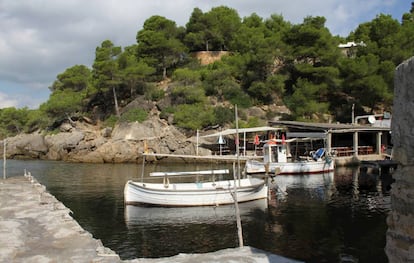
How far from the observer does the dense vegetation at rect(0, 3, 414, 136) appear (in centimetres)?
5625

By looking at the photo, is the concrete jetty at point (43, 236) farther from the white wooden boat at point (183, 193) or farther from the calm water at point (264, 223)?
the white wooden boat at point (183, 193)

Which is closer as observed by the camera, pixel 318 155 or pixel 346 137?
pixel 318 155

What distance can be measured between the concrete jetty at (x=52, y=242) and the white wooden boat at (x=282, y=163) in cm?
2272

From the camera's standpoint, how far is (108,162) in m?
53.8

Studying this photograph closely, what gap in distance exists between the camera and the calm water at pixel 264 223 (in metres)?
15.7

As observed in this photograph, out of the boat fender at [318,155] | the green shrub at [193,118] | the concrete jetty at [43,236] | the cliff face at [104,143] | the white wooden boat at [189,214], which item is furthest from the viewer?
the green shrub at [193,118]

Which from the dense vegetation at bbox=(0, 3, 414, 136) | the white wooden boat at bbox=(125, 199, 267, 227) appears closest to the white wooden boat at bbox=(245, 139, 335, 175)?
the white wooden boat at bbox=(125, 199, 267, 227)

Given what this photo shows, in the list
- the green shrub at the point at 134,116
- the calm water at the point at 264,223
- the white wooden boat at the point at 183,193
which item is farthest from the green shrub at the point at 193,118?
the white wooden boat at the point at 183,193

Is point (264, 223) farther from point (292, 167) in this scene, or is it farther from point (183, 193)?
point (292, 167)

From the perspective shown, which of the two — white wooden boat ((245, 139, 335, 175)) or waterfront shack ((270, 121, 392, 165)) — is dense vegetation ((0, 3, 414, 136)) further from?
white wooden boat ((245, 139, 335, 175))

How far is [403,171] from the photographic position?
18.1 ft

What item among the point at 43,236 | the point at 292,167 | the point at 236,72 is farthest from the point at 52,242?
the point at 236,72

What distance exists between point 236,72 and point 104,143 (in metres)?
24.5

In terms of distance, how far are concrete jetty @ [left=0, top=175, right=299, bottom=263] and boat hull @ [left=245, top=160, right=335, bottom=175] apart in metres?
22.4
